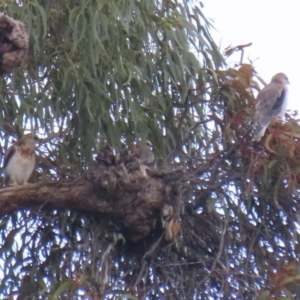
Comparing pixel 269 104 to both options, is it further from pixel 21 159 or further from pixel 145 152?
pixel 21 159

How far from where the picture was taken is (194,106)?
245 inches

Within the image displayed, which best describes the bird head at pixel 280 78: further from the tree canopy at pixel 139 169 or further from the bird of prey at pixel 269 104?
the tree canopy at pixel 139 169

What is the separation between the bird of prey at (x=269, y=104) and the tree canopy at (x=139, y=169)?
0.07 metres

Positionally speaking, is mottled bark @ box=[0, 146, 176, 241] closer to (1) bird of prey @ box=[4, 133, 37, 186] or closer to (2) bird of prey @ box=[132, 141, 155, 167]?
(2) bird of prey @ box=[132, 141, 155, 167]

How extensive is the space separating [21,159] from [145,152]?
788 millimetres

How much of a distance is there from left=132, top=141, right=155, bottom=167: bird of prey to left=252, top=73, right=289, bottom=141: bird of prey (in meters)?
0.67

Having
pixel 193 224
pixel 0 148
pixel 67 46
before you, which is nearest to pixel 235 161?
pixel 193 224

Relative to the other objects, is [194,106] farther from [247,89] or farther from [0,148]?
[0,148]

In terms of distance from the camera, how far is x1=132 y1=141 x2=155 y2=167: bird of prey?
567cm

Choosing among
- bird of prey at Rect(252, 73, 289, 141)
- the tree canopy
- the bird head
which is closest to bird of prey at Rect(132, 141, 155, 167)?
the tree canopy

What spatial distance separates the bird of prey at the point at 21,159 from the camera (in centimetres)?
628

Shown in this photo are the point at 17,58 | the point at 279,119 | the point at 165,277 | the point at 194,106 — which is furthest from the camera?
the point at 194,106

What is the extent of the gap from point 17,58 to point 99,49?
66.3 inches

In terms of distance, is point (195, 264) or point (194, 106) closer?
point (195, 264)
